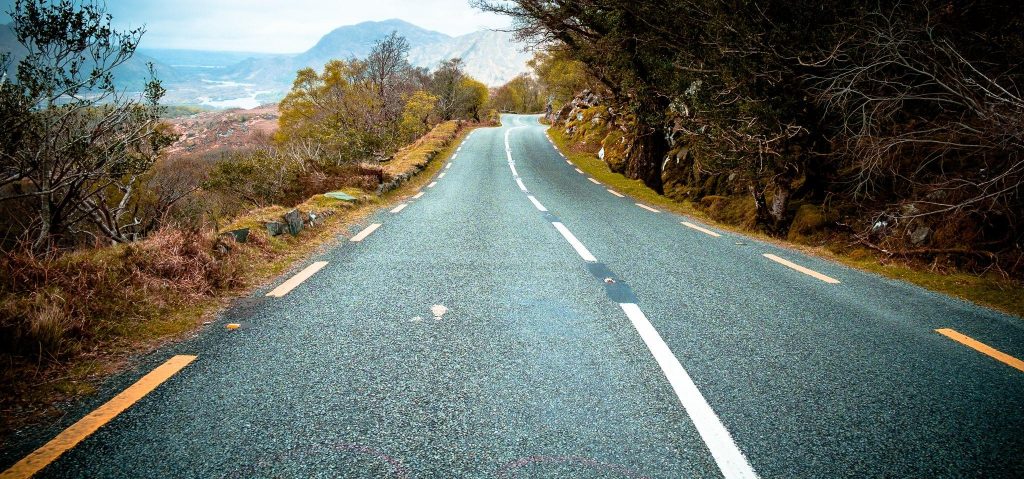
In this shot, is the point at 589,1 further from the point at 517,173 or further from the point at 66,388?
the point at 66,388

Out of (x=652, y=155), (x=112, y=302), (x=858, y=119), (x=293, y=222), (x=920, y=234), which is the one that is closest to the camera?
(x=112, y=302)

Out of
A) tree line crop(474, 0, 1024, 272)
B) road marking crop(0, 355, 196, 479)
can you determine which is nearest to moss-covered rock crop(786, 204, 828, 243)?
tree line crop(474, 0, 1024, 272)

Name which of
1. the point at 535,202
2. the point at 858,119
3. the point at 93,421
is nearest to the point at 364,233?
the point at 535,202

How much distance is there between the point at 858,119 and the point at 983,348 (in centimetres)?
481

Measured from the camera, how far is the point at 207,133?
229 feet

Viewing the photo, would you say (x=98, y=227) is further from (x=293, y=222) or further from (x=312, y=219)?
(x=293, y=222)

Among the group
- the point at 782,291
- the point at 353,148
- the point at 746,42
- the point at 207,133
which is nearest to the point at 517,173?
the point at 353,148

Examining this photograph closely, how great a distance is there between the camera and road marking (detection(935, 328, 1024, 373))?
2896 millimetres

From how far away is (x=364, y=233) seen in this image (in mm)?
6707

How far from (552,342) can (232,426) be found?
6.39ft

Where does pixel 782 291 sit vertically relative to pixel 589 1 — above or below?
below

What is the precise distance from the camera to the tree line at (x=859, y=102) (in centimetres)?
526

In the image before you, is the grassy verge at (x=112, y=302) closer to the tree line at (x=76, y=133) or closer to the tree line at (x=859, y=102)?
the tree line at (x=76, y=133)

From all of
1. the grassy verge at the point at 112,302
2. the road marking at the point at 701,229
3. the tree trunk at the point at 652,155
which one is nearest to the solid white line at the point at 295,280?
the grassy verge at the point at 112,302
